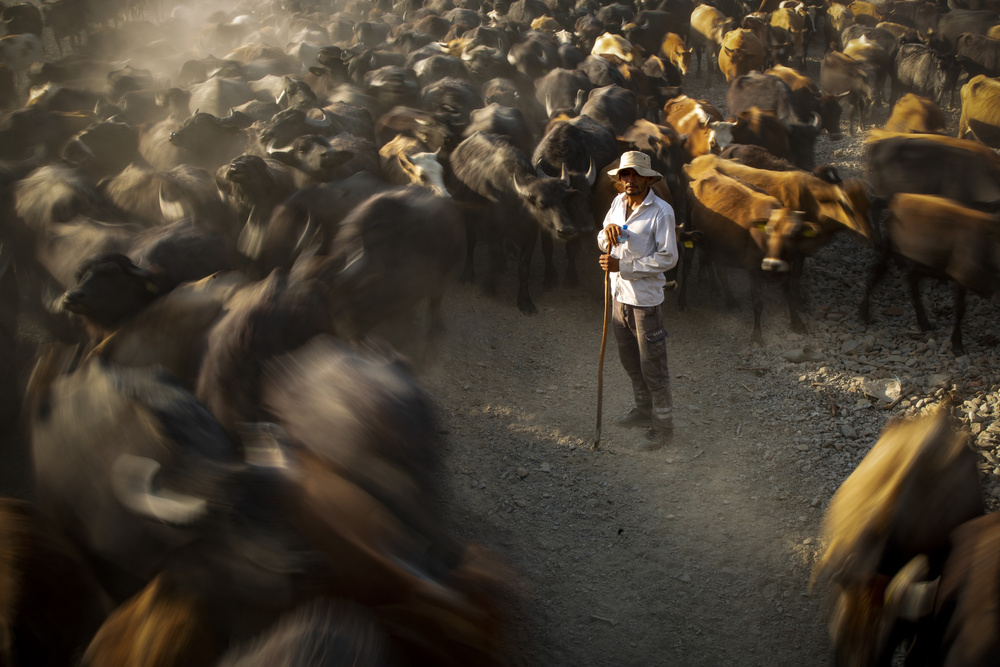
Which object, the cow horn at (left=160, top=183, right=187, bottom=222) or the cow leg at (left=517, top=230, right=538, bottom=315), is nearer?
the cow horn at (left=160, top=183, right=187, bottom=222)

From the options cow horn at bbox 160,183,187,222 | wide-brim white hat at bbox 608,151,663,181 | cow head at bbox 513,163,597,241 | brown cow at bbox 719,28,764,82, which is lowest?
brown cow at bbox 719,28,764,82

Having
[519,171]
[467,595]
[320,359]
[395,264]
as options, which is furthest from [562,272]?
[467,595]

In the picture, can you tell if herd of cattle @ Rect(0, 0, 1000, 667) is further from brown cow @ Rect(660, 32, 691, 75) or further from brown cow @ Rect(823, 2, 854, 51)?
brown cow @ Rect(823, 2, 854, 51)

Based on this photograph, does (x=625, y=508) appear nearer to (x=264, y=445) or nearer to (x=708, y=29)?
(x=264, y=445)

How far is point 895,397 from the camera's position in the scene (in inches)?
246

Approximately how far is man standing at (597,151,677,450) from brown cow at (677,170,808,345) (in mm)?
2207

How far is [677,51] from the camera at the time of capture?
18609mm

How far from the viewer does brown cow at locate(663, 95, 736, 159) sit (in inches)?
393

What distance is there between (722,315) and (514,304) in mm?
2671

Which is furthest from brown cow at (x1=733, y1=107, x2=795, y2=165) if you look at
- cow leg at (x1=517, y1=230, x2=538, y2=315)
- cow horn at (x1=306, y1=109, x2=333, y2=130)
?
cow horn at (x1=306, y1=109, x2=333, y2=130)

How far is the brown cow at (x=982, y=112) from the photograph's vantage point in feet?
37.6

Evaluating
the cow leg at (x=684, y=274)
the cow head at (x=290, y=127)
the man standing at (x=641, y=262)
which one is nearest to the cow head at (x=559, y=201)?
the cow leg at (x=684, y=274)

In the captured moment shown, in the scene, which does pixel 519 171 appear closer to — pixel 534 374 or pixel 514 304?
pixel 514 304

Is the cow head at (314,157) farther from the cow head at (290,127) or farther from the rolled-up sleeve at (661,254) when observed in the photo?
the rolled-up sleeve at (661,254)
